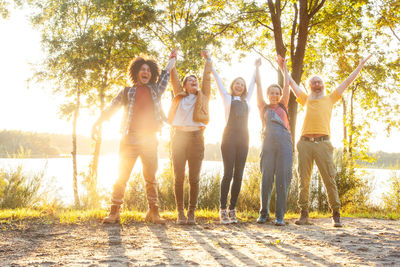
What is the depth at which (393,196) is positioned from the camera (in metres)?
8.59

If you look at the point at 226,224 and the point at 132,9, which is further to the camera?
the point at 132,9

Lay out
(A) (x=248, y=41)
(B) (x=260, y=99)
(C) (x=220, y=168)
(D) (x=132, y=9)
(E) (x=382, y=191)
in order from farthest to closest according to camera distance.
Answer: (A) (x=248, y=41) < (D) (x=132, y=9) < (E) (x=382, y=191) < (C) (x=220, y=168) < (B) (x=260, y=99)

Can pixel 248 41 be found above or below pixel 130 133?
above

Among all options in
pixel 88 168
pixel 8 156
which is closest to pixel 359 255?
pixel 8 156

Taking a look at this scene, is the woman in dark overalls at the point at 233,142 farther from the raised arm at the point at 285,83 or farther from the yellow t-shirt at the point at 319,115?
the yellow t-shirt at the point at 319,115

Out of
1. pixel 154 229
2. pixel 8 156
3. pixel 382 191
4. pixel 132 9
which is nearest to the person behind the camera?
pixel 154 229

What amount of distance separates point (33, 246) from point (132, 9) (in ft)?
26.7

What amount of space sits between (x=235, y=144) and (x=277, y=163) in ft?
2.07

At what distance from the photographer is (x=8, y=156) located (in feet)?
22.0

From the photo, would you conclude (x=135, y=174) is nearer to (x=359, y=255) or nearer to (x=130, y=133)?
(x=130, y=133)

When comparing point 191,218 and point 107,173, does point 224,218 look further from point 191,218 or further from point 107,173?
point 107,173

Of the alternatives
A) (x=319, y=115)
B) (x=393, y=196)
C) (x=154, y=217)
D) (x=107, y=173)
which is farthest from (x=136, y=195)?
(x=393, y=196)

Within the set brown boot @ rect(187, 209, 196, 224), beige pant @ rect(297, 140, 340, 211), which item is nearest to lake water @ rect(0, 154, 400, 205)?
brown boot @ rect(187, 209, 196, 224)

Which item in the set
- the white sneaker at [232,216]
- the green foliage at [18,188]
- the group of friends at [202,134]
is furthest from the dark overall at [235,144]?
the green foliage at [18,188]
